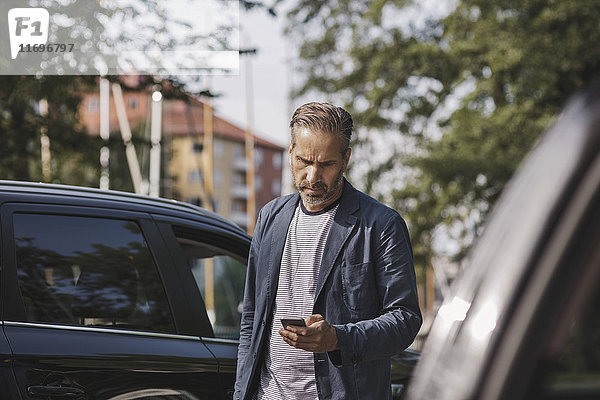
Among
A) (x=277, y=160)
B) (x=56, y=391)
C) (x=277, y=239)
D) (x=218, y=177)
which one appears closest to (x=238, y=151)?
(x=218, y=177)

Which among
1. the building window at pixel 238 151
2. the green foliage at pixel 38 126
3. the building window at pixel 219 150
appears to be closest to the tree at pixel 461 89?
the green foliage at pixel 38 126

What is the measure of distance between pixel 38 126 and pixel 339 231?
8599 mm

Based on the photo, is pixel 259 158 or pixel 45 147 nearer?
pixel 45 147

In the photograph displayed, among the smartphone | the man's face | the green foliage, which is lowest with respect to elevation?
the smartphone

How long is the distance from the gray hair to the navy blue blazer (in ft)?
0.70

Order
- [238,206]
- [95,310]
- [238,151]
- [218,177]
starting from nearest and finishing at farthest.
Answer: [95,310]
[218,177]
[238,151]
[238,206]

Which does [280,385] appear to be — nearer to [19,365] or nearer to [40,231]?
[19,365]

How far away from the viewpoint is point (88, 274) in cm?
356

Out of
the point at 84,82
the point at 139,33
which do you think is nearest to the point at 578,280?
the point at 139,33

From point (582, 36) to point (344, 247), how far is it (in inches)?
630

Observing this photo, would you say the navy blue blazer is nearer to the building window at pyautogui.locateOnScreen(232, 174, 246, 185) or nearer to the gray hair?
the gray hair

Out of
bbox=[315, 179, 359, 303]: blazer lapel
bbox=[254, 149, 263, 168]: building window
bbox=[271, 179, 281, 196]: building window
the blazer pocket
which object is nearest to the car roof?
bbox=[315, 179, 359, 303]: blazer lapel

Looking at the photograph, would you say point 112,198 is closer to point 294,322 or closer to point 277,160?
point 294,322

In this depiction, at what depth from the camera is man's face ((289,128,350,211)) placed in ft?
9.37
